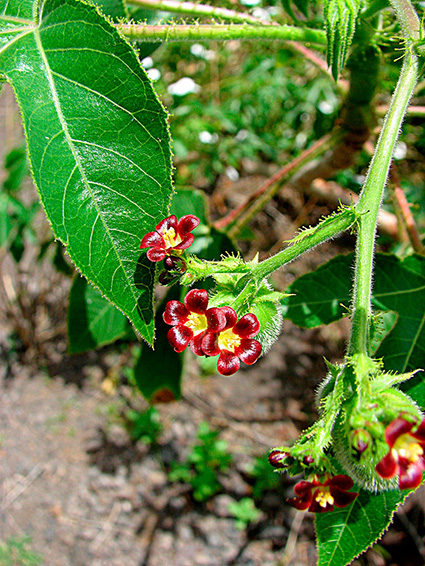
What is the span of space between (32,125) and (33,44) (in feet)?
0.57

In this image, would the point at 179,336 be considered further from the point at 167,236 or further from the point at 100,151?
the point at 100,151

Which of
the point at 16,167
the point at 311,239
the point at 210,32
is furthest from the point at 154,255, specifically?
the point at 16,167

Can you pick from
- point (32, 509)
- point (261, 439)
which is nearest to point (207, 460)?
point (261, 439)

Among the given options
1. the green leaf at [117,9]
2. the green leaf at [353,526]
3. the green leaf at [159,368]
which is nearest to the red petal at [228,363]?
the green leaf at [353,526]

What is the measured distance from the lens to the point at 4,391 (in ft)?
10.4

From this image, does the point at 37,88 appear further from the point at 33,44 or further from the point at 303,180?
the point at 303,180

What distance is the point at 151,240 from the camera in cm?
75

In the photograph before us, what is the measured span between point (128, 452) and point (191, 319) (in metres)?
2.49

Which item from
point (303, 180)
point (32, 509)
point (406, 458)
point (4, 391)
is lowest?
point (32, 509)

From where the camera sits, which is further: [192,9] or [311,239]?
[192,9]

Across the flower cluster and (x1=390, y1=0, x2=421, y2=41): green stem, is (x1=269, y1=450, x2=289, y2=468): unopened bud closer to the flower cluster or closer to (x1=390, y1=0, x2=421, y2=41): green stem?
the flower cluster

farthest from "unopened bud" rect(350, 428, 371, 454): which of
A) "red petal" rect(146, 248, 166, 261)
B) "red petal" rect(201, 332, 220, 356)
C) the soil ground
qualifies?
the soil ground

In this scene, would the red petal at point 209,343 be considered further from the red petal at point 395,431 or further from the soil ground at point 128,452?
the soil ground at point 128,452

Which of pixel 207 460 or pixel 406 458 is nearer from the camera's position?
pixel 406 458
